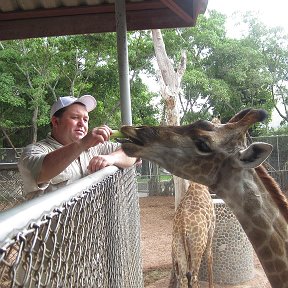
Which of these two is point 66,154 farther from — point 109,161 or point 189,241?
point 189,241

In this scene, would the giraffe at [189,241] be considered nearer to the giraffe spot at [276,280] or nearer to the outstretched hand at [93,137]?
the giraffe spot at [276,280]

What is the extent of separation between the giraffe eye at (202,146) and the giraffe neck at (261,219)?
0.19 metres

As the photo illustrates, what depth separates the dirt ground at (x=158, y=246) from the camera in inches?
311

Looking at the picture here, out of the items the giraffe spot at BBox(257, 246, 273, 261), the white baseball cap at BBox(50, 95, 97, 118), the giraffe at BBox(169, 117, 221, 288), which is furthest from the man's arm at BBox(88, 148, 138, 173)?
the giraffe at BBox(169, 117, 221, 288)

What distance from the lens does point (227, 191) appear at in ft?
9.57

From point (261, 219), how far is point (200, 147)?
61cm

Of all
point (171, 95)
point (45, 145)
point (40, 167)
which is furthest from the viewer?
point (171, 95)

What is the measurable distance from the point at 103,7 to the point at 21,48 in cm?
1239

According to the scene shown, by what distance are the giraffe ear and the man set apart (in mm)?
764

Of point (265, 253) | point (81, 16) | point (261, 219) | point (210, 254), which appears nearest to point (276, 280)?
point (265, 253)

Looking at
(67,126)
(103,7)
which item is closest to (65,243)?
(67,126)

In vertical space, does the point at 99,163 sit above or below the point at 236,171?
above

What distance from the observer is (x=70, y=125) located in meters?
3.03

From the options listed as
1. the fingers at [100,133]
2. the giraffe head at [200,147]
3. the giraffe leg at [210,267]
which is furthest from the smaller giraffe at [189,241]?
the fingers at [100,133]
